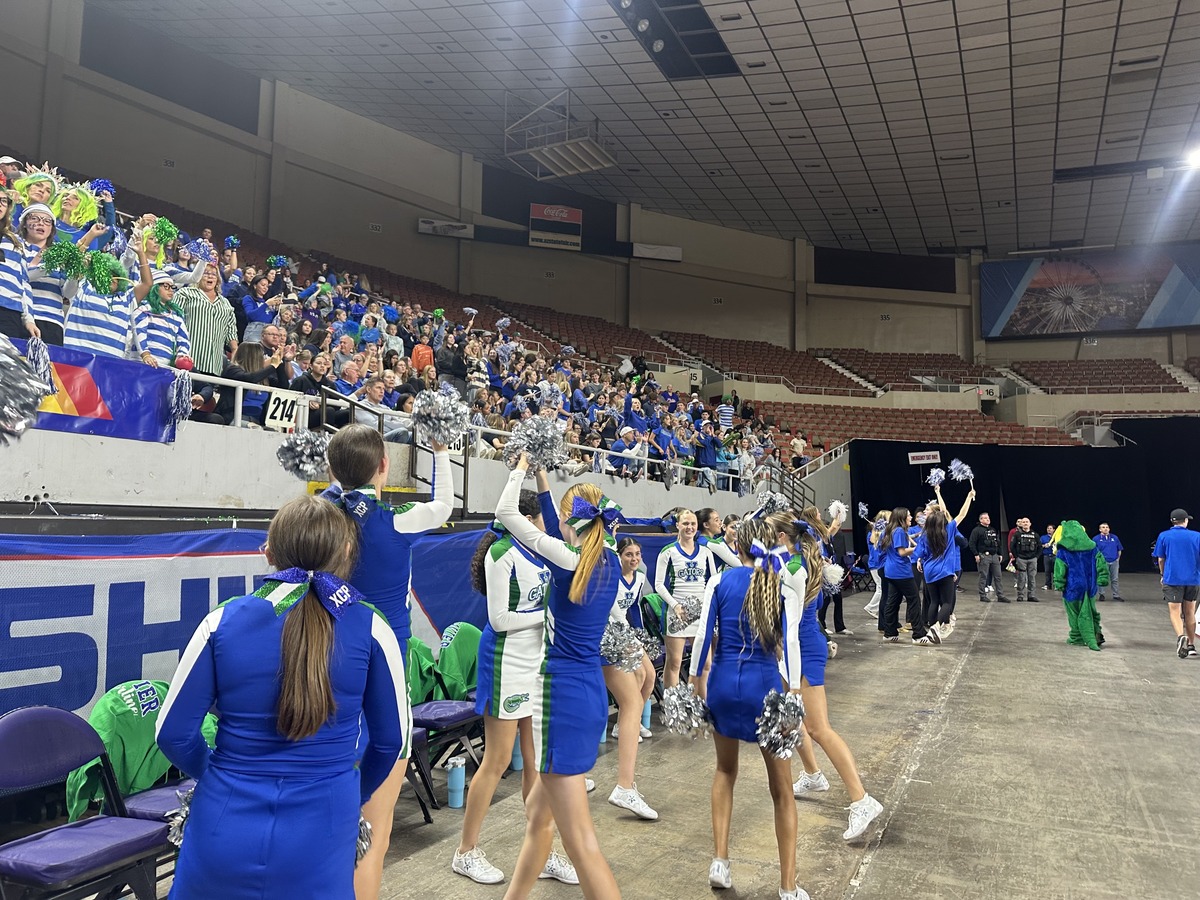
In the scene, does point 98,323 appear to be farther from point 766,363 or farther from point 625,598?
point 766,363

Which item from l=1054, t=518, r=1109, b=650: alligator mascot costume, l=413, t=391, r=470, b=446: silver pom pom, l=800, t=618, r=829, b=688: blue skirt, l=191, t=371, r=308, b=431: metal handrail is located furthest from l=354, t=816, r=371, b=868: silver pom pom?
l=1054, t=518, r=1109, b=650: alligator mascot costume

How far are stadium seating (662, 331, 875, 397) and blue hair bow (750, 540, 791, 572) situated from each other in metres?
24.8

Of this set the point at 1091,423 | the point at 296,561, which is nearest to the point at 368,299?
the point at 296,561

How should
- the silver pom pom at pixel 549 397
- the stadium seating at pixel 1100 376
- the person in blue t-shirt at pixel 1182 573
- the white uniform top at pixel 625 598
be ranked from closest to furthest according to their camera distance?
1. the white uniform top at pixel 625 598
2. the person in blue t-shirt at pixel 1182 573
3. the silver pom pom at pixel 549 397
4. the stadium seating at pixel 1100 376

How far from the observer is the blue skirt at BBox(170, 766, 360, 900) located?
1.84 meters

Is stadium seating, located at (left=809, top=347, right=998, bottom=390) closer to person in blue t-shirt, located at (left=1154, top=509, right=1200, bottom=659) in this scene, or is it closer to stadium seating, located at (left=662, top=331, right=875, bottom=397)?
stadium seating, located at (left=662, top=331, right=875, bottom=397)

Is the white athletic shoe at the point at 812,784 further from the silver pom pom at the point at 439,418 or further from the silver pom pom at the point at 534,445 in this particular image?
→ the silver pom pom at the point at 439,418

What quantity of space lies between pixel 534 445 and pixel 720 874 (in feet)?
6.86

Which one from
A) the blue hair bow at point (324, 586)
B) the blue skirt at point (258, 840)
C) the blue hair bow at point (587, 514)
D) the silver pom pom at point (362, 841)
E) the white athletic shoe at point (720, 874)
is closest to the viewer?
the blue skirt at point (258, 840)

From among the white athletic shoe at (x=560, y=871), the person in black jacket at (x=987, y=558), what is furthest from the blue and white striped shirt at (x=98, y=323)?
the person in black jacket at (x=987, y=558)

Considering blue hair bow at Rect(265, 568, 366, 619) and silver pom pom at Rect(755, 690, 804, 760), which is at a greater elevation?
blue hair bow at Rect(265, 568, 366, 619)

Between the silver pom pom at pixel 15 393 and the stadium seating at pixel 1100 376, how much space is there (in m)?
30.7

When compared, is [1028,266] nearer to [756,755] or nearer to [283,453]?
[756,755]

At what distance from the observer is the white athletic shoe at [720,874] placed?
12.5 ft
